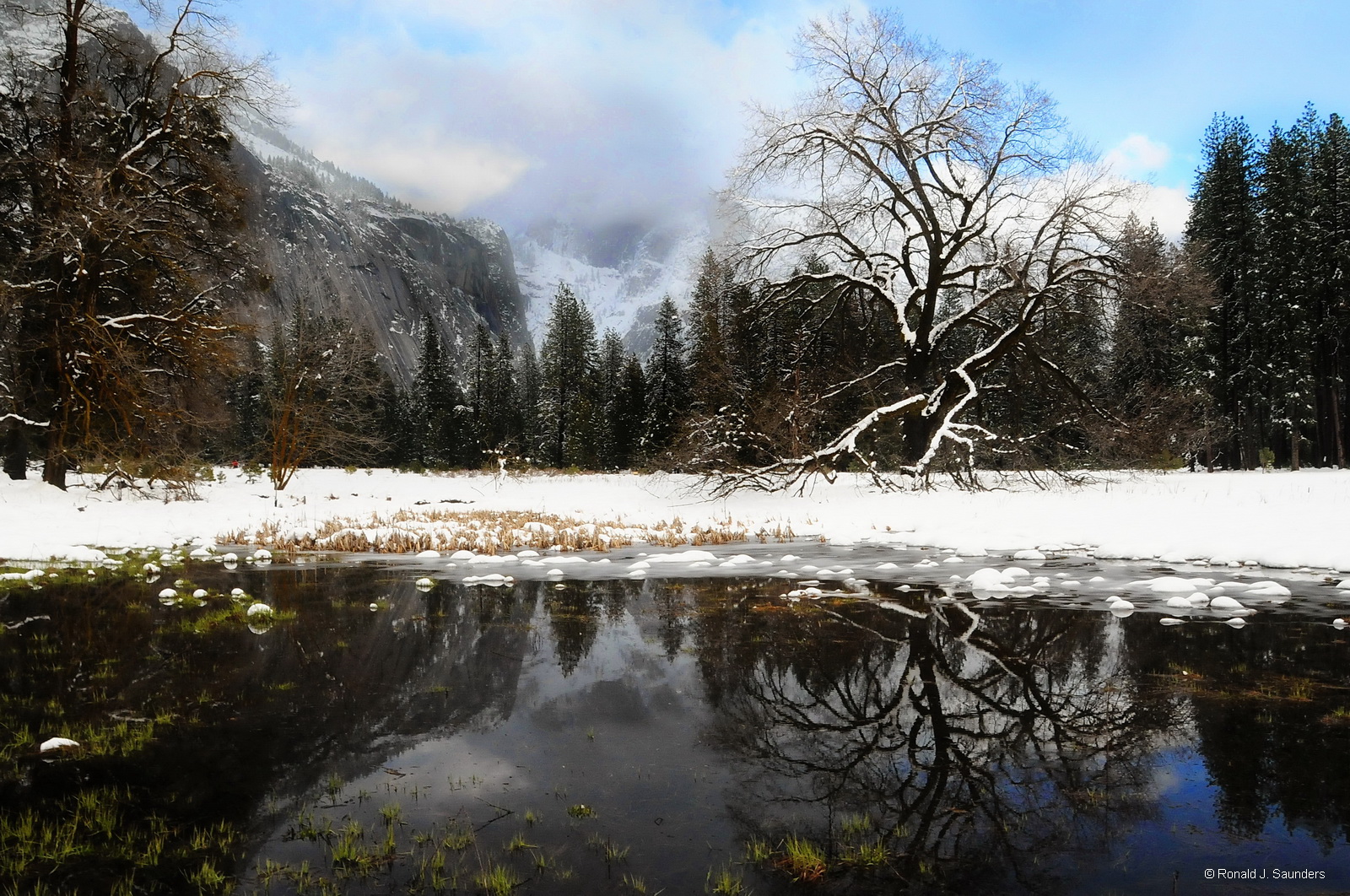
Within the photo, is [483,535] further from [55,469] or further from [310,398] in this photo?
[310,398]

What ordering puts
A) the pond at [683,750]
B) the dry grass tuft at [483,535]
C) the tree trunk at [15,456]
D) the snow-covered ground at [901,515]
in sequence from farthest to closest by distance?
the tree trunk at [15,456] → the dry grass tuft at [483,535] → the snow-covered ground at [901,515] → the pond at [683,750]

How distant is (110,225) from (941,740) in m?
18.6

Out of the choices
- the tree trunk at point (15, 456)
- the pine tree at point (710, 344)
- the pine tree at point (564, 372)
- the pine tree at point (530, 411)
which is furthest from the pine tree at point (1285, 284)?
the pine tree at point (530, 411)

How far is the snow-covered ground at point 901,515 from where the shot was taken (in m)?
10.5

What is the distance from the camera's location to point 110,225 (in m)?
15.4

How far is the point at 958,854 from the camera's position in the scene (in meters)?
2.75

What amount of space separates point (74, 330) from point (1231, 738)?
20243mm

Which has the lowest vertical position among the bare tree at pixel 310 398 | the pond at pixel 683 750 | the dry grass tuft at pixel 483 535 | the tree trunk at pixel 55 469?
the pond at pixel 683 750

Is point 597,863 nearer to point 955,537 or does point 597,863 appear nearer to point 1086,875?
point 1086,875

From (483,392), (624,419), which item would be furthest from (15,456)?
(483,392)

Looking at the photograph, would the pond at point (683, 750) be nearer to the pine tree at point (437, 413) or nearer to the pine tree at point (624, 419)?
the pine tree at point (624, 419)

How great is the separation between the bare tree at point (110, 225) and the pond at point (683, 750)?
11.2 meters

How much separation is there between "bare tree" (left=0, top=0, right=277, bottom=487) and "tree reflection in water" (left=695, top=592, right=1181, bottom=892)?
15.9 m

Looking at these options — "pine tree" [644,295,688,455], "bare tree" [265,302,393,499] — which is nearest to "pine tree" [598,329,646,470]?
A: "pine tree" [644,295,688,455]
